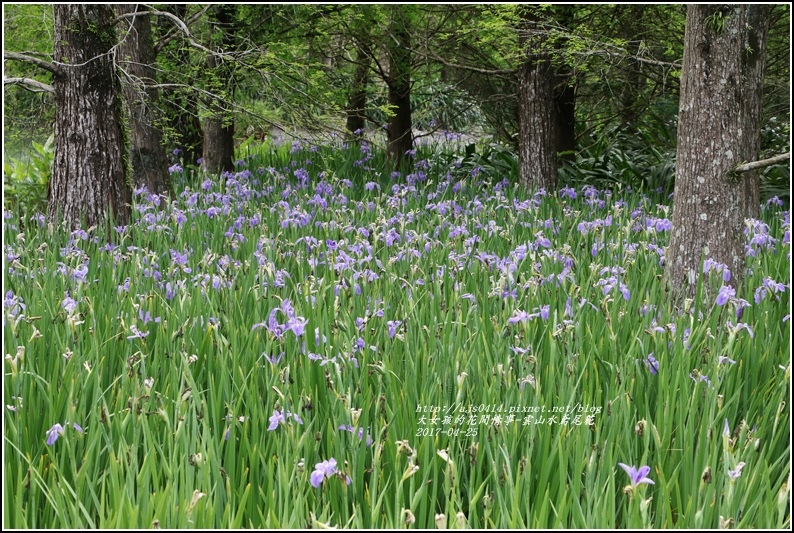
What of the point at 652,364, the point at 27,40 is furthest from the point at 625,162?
the point at 27,40

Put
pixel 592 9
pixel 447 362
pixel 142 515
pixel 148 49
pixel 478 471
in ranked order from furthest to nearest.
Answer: pixel 592 9
pixel 148 49
pixel 447 362
pixel 478 471
pixel 142 515

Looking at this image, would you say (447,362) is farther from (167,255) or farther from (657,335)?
(167,255)

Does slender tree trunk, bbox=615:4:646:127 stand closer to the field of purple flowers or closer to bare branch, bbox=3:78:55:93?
the field of purple flowers

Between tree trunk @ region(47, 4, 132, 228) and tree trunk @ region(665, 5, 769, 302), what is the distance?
3868mm

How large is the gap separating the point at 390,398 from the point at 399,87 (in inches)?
288

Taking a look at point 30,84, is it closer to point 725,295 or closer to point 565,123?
point 725,295

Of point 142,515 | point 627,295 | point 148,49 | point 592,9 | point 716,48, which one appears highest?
point 592,9

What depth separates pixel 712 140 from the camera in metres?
3.85

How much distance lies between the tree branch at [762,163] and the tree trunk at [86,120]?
4.15m

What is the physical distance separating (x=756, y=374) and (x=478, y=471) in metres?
1.24

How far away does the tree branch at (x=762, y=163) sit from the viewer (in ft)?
11.0

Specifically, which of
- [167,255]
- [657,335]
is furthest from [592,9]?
[657,335]

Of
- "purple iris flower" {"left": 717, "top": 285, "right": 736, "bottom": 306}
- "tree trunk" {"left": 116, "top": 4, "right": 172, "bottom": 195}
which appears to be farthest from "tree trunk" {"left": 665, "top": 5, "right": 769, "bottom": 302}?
"tree trunk" {"left": 116, "top": 4, "right": 172, "bottom": 195}

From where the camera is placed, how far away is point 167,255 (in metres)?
4.62
